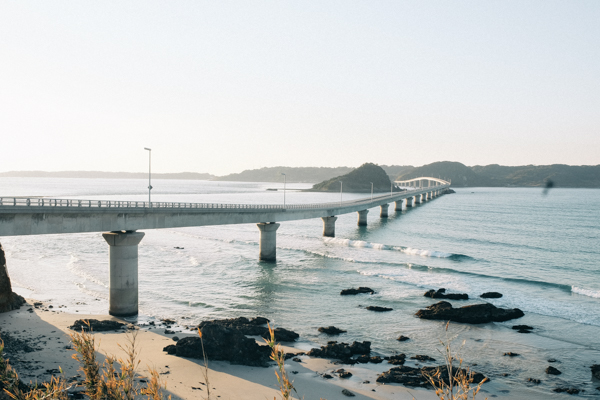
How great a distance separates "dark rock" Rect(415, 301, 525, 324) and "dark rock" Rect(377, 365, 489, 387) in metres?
9.52

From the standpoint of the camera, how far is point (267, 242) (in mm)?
50656

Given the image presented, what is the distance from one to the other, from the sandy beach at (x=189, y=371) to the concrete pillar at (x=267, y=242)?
83.1 ft

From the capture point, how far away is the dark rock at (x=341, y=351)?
22.6m

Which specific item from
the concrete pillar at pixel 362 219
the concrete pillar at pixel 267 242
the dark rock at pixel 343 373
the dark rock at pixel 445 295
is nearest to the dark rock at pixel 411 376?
Answer: the dark rock at pixel 343 373

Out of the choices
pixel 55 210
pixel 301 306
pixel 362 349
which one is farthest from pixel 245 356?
pixel 55 210

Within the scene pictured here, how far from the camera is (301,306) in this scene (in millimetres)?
33156

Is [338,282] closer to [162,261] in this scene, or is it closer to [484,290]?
[484,290]

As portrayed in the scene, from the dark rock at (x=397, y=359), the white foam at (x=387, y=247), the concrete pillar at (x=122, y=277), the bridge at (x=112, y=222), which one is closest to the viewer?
the dark rock at (x=397, y=359)

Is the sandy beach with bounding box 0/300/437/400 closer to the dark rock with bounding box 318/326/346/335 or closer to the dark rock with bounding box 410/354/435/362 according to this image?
the dark rock with bounding box 410/354/435/362

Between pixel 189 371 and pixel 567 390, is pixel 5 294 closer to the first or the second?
pixel 189 371

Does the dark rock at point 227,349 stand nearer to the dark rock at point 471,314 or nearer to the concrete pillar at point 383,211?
the dark rock at point 471,314

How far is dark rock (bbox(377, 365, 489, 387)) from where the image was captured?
1970cm

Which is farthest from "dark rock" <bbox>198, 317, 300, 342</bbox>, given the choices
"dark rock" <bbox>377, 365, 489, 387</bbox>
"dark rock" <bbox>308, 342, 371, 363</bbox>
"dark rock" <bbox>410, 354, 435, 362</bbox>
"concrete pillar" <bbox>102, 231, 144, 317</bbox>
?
"concrete pillar" <bbox>102, 231, 144, 317</bbox>

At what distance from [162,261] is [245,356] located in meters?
33.5
